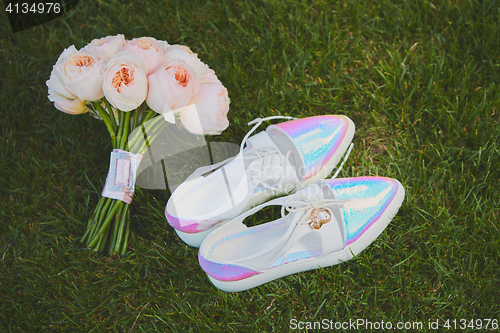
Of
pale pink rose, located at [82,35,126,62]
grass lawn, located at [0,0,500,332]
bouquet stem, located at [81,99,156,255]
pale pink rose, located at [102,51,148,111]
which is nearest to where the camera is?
pale pink rose, located at [102,51,148,111]

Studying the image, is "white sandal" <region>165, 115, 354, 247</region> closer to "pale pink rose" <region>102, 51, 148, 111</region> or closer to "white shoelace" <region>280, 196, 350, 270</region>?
"white shoelace" <region>280, 196, 350, 270</region>

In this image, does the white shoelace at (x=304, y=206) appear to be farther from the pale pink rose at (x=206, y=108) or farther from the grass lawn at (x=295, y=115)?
the pale pink rose at (x=206, y=108)

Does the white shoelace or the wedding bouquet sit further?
the white shoelace

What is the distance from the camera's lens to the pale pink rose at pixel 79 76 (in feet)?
4.37

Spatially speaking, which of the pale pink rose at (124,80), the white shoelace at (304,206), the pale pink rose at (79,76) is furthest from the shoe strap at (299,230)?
the pale pink rose at (79,76)

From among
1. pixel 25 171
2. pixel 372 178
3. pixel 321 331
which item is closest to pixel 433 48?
pixel 372 178

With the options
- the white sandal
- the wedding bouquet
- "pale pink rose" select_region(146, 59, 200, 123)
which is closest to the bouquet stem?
the wedding bouquet

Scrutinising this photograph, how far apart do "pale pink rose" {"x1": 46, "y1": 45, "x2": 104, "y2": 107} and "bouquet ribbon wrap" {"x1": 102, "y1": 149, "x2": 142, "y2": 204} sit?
10.1 inches

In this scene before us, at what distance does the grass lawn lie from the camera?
1626 mm

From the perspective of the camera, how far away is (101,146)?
2.03 metres

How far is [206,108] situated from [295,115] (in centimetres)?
70

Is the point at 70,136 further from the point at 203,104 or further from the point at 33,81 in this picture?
the point at 203,104

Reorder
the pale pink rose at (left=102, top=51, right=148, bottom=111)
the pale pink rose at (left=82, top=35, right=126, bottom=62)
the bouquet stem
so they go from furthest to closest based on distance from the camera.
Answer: the bouquet stem < the pale pink rose at (left=82, top=35, right=126, bottom=62) < the pale pink rose at (left=102, top=51, right=148, bottom=111)

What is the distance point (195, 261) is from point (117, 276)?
361mm
